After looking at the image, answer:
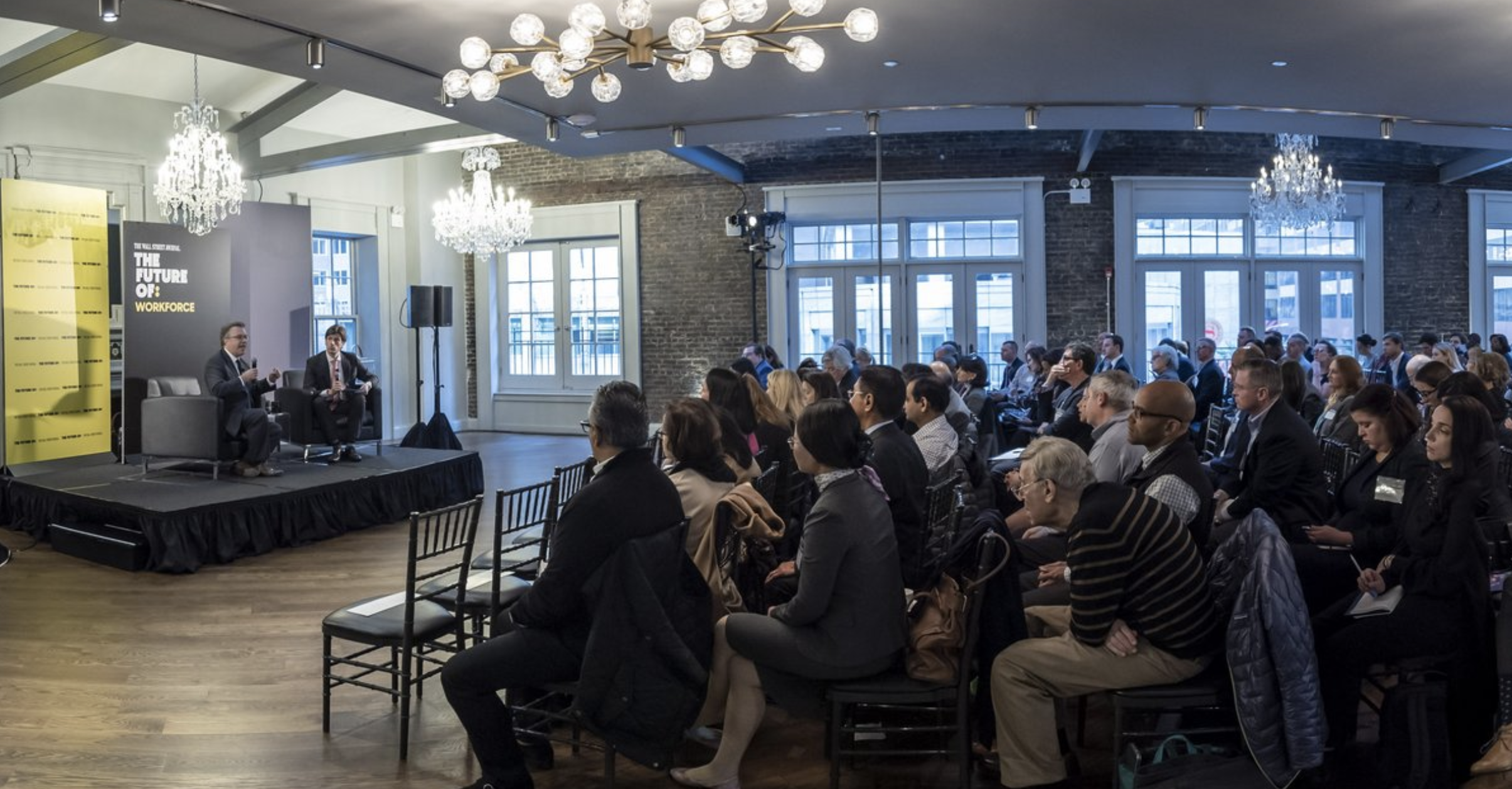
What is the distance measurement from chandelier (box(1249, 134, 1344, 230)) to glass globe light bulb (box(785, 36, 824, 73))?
779 centimetres

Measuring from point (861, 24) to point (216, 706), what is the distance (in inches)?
144

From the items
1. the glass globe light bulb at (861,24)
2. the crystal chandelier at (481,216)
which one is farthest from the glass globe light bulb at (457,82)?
the crystal chandelier at (481,216)

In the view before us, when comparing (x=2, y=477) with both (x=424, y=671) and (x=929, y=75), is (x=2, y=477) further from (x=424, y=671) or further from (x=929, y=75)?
(x=929, y=75)

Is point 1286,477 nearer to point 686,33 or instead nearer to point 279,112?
point 686,33

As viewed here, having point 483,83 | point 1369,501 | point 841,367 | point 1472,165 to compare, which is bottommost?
point 1369,501

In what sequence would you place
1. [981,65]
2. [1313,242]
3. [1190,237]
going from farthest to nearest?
[1313,242], [1190,237], [981,65]

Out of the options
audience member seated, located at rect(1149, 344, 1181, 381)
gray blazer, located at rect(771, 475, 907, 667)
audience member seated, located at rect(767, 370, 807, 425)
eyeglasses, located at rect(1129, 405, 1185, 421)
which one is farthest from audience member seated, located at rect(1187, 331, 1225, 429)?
gray blazer, located at rect(771, 475, 907, 667)

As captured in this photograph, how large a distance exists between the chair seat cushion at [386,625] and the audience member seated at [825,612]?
108cm

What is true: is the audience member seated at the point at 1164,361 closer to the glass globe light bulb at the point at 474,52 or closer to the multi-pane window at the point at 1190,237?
the multi-pane window at the point at 1190,237

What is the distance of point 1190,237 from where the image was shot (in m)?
13.3

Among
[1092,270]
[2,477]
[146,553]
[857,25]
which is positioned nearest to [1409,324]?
[1092,270]

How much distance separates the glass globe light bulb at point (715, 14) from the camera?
14.6ft

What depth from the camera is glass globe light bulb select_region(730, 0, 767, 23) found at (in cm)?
443

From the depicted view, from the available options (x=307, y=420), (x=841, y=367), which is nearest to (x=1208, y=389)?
(x=841, y=367)
